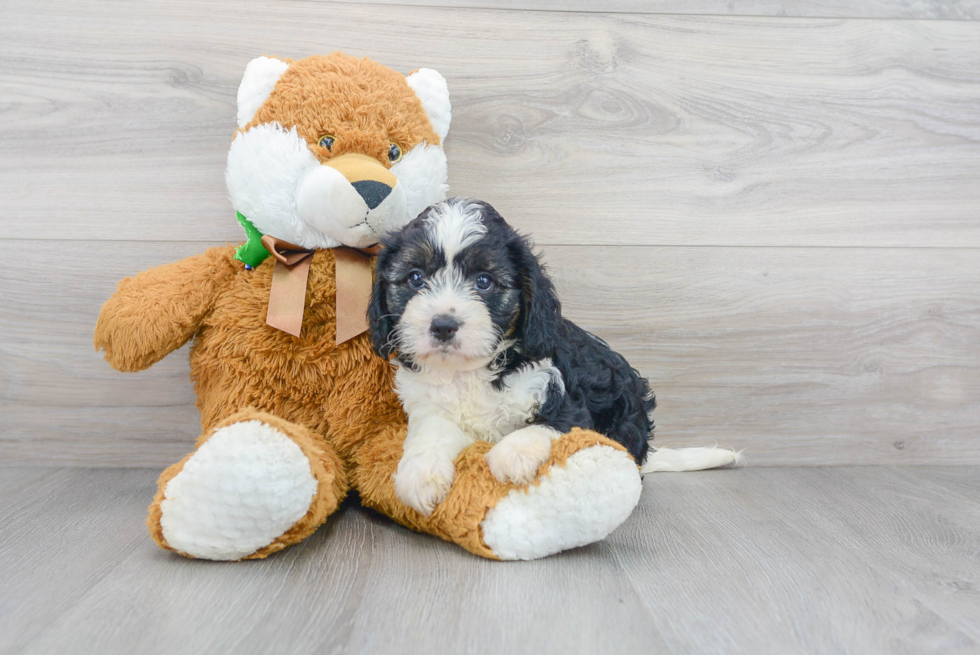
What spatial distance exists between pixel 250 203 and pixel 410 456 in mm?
664

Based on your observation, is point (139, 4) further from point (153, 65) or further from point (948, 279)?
point (948, 279)

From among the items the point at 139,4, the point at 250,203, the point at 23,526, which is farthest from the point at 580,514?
the point at 139,4

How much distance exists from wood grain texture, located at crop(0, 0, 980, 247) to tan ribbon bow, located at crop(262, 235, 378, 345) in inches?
18.4

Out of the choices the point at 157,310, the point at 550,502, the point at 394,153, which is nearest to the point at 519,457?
the point at 550,502

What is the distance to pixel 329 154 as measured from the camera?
1486 mm

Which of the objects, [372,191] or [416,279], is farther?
[372,191]

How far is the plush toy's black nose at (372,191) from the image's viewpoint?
1.42 meters

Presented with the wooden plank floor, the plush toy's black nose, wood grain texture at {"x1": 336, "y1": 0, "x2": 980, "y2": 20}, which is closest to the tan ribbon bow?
the plush toy's black nose

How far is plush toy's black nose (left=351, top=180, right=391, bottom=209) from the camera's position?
142 cm

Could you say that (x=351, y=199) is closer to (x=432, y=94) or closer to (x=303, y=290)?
(x=303, y=290)

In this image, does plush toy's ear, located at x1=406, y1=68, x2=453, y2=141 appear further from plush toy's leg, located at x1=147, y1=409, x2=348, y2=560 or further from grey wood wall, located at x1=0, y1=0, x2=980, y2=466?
plush toy's leg, located at x1=147, y1=409, x2=348, y2=560

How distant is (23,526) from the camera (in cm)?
145

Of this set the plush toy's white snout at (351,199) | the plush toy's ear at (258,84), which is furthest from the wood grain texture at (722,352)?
the plush toy's white snout at (351,199)

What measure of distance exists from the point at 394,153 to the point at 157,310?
0.61m
